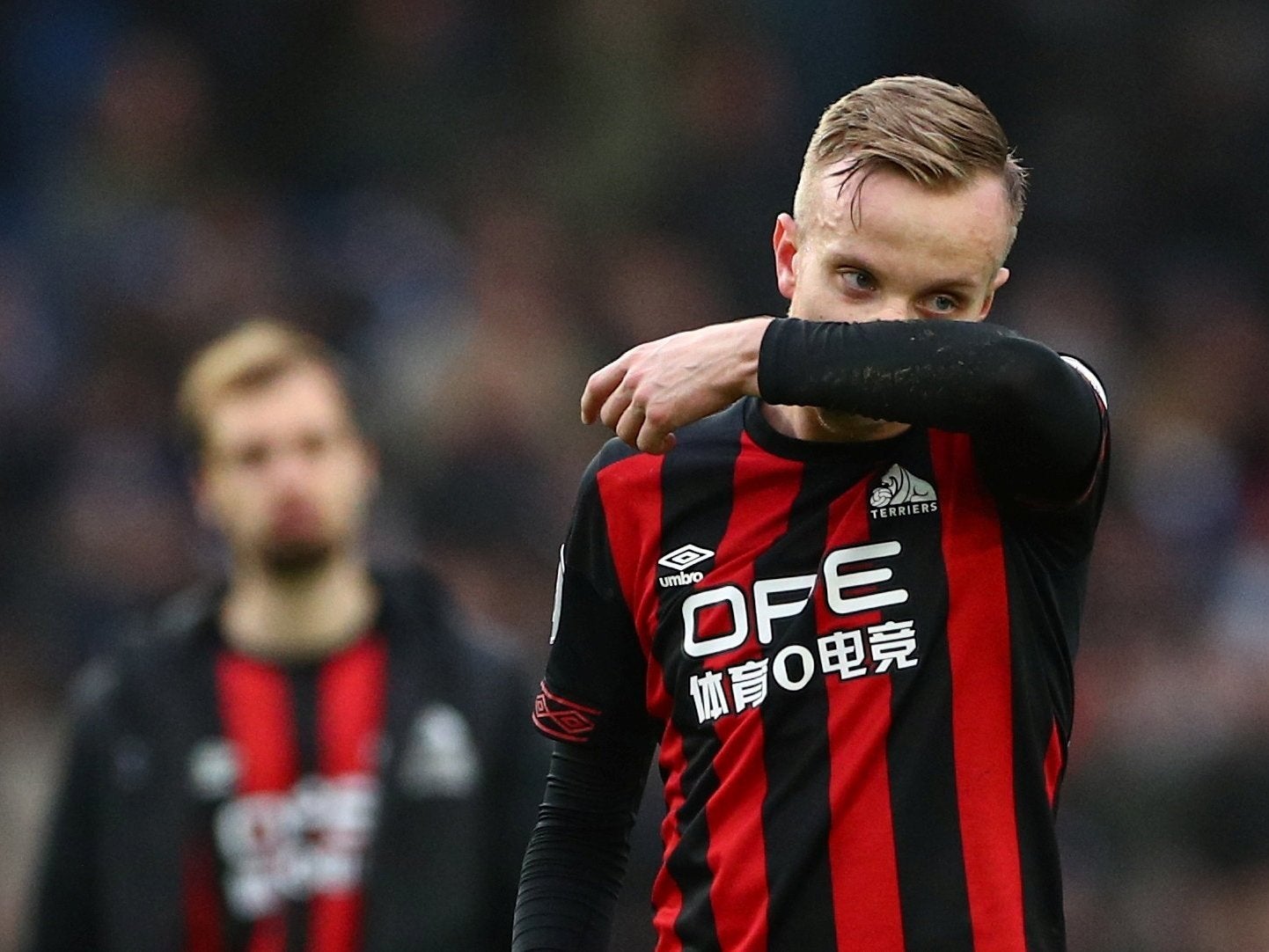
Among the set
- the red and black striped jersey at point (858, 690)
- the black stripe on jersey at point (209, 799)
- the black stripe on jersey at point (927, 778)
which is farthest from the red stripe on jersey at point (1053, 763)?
the black stripe on jersey at point (209, 799)

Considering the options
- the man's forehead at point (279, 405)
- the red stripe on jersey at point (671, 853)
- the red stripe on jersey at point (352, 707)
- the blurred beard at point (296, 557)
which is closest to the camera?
the red stripe on jersey at point (671, 853)

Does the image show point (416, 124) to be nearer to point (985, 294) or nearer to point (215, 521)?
point (215, 521)

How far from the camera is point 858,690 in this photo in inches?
105

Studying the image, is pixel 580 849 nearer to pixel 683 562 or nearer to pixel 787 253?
pixel 683 562

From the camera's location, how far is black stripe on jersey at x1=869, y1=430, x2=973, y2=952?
102 inches

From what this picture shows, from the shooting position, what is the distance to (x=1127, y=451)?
30.3ft

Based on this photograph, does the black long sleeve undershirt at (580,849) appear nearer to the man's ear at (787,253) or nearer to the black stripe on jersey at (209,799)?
the man's ear at (787,253)

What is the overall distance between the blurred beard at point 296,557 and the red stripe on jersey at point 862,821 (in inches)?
98.3

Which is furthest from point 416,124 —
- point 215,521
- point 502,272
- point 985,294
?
point 985,294

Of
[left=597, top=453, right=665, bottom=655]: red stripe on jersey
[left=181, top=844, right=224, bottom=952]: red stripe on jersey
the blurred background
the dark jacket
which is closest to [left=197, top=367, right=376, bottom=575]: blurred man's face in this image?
the dark jacket

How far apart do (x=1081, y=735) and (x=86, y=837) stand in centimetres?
402

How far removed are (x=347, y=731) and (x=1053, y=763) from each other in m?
2.46

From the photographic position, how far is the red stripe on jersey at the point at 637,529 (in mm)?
2834

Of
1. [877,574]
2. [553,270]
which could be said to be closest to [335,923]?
[877,574]
